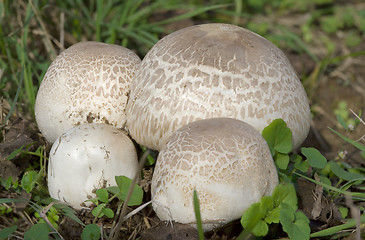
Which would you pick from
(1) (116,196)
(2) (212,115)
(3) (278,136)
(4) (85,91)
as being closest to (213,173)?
(2) (212,115)

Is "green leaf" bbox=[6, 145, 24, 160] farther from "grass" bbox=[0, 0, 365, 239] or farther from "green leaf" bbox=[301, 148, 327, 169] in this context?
"green leaf" bbox=[301, 148, 327, 169]

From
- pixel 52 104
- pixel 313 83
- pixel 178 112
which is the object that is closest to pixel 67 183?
pixel 52 104

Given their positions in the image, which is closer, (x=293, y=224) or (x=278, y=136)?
(x=293, y=224)

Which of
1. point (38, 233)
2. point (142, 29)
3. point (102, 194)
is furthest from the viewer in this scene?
point (142, 29)

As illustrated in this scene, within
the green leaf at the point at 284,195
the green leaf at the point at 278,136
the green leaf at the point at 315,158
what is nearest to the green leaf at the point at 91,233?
the green leaf at the point at 284,195

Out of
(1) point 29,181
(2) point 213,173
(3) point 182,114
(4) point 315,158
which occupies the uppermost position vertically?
(3) point 182,114

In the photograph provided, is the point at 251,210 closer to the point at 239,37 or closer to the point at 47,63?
the point at 239,37

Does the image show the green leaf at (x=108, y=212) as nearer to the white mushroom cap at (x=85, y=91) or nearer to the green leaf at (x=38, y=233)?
the green leaf at (x=38, y=233)

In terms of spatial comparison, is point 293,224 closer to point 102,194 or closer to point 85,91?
point 102,194

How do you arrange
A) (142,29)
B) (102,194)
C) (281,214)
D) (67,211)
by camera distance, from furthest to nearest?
(142,29)
(67,211)
(102,194)
(281,214)
